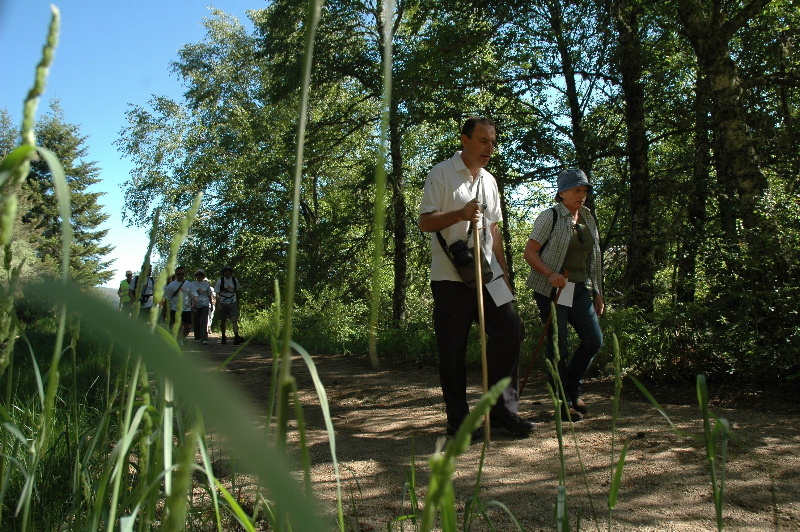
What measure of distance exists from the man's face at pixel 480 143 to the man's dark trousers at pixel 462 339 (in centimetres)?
81

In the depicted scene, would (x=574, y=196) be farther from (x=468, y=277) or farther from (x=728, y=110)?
(x=728, y=110)

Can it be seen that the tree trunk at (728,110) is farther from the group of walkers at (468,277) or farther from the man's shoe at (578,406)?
the group of walkers at (468,277)

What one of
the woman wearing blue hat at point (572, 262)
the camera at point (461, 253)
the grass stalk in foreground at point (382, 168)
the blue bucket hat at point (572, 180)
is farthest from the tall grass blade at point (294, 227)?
the blue bucket hat at point (572, 180)

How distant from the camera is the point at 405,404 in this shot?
617 centimetres

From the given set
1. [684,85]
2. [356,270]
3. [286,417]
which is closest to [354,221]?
[356,270]

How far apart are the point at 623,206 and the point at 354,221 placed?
6.90 metres

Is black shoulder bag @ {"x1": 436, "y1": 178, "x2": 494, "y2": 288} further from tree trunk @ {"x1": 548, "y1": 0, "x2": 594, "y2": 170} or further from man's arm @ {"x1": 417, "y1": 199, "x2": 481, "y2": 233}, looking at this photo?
tree trunk @ {"x1": 548, "y1": 0, "x2": 594, "y2": 170}

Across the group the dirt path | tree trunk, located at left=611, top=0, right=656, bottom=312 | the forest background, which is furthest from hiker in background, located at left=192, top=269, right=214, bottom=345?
tree trunk, located at left=611, top=0, right=656, bottom=312

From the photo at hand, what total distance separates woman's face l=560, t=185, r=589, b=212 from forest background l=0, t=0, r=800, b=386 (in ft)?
5.55

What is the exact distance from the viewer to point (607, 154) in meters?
10.7

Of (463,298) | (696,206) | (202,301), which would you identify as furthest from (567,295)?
(202,301)

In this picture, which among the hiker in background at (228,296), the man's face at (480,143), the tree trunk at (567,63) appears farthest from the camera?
the hiker in background at (228,296)

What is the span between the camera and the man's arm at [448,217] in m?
3.88

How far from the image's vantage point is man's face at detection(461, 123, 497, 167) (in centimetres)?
421
